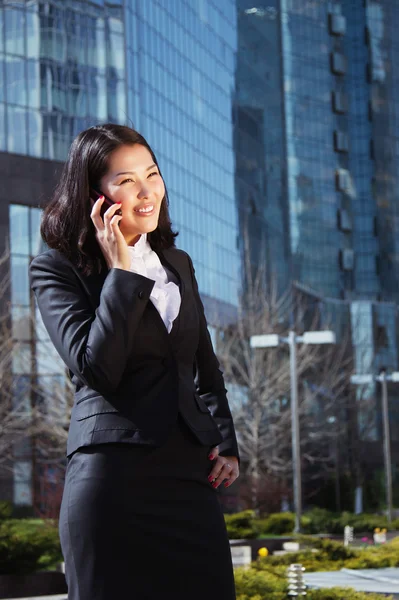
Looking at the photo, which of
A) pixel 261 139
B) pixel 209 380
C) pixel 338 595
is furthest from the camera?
pixel 261 139

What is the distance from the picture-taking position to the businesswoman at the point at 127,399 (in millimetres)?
3158

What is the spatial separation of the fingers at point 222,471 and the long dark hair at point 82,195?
2.30 feet

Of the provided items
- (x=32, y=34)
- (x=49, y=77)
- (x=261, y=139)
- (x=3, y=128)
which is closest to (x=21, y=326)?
(x=3, y=128)

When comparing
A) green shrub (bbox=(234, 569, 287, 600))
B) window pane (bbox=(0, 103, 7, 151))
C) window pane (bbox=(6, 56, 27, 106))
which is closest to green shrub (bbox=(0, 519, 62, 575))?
green shrub (bbox=(234, 569, 287, 600))

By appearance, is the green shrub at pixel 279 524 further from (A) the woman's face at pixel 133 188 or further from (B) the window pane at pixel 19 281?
(A) the woman's face at pixel 133 188

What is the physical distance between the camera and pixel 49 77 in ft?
163

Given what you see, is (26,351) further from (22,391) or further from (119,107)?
(119,107)

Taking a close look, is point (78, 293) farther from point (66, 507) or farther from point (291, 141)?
point (291, 141)

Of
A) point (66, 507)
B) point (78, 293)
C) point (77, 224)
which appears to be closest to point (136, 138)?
point (77, 224)

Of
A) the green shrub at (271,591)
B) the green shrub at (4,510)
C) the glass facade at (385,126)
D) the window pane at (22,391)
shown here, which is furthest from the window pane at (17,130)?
the glass facade at (385,126)

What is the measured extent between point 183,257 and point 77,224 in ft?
1.33

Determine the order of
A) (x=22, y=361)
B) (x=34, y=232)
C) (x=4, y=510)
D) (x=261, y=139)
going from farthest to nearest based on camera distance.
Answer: (x=261, y=139) → (x=34, y=232) → (x=22, y=361) → (x=4, y=510)

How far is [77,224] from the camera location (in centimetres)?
352

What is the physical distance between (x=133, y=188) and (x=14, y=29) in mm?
47482
